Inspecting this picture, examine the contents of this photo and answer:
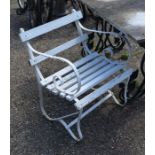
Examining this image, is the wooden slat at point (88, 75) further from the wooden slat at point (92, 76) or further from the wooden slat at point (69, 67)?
the wooden slat at point (69, 67)

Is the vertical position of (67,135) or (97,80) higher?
(97,80)

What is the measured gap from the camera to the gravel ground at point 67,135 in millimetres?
2629

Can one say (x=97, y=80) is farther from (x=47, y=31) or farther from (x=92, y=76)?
(x=47, y=31)

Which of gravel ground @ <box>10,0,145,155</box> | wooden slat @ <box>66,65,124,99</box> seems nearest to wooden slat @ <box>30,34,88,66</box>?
wooden slat @ <box>66,65,124,99</box>

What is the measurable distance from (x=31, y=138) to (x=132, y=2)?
1.61m

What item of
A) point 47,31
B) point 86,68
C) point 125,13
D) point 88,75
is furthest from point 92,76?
point 125,13

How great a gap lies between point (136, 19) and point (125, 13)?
0.21 meters

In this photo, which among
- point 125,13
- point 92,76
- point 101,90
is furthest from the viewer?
point 125,13

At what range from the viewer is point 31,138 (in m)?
2.76

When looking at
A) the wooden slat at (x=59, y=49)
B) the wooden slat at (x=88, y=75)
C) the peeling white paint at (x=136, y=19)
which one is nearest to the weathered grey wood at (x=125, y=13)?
the peeling white paint at (x=136, y=19)

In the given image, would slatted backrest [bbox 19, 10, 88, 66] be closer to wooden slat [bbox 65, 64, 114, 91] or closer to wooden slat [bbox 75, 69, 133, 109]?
wooden slat [bbox 65, 64, 114, 91]

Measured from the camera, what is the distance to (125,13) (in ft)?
9.62

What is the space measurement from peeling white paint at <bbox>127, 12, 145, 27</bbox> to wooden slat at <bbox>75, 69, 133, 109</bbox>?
41 cm

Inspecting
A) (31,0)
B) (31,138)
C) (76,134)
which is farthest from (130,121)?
(31,0)
